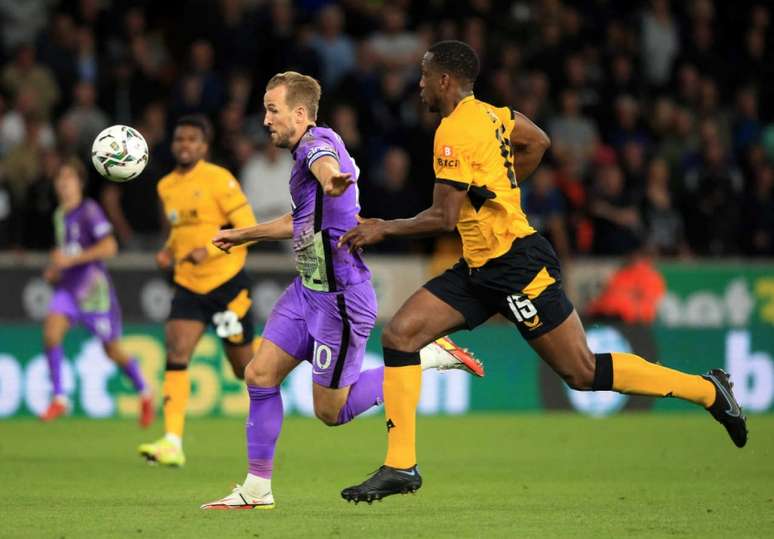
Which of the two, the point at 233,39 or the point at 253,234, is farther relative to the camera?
the point at 233,39

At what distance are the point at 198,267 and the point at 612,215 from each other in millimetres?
7785

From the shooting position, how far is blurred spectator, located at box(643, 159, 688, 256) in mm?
18016

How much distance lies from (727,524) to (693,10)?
14542 mm

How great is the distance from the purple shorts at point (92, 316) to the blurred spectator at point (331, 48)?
18.0 feet

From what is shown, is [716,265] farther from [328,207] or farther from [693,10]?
[328,207]

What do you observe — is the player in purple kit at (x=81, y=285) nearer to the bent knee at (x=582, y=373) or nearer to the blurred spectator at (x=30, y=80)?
the blurred spectator at (x=30, y=80)

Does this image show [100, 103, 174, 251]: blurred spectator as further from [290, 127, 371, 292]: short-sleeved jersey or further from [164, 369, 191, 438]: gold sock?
[290, 127, 371, 292]: short-sleeved jersey

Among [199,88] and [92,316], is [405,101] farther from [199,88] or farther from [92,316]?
[92,316]

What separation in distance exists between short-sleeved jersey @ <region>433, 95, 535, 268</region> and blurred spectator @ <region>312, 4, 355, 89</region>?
10.3 metres

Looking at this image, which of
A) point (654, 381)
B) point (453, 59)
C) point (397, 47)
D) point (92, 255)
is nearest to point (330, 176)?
point (453, 59)

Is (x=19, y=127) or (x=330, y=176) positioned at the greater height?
(x=19, y=127)

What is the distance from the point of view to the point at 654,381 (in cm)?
816

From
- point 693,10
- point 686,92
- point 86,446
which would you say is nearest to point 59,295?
point 86,446

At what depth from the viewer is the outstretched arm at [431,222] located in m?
7.48
